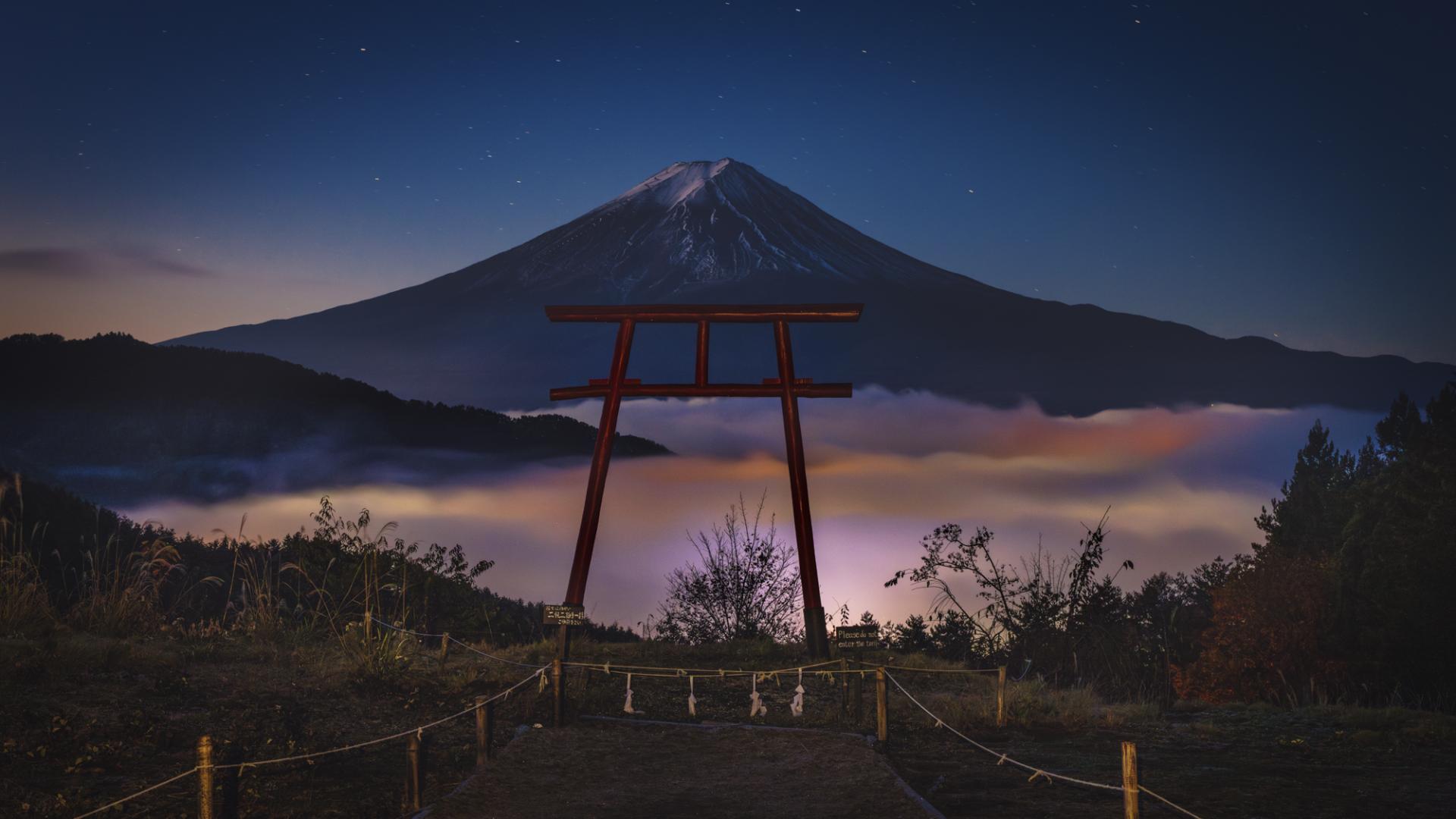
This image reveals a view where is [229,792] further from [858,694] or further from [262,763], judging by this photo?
[858,694]

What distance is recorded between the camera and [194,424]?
44.4m

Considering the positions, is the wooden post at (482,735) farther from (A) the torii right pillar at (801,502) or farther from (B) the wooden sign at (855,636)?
(A) the torii right pillar at (801,502)

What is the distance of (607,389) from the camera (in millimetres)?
14336

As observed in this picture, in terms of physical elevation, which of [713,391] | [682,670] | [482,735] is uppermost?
[713,391]

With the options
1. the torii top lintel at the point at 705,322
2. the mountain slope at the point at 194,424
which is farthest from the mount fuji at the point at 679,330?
Answer: the torii top lintel at the point at 705,322

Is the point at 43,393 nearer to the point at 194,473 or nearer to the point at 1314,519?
the point at 194,473

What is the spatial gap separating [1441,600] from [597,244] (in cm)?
6431

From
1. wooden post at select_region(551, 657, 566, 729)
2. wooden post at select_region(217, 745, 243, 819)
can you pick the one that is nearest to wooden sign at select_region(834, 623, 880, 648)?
wooden post at select_region(551, 657, 566, 729)

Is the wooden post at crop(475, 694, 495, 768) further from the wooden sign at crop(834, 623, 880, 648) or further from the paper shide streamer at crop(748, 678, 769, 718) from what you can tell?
the wooden sign at crop(834, 623, 880, 648)

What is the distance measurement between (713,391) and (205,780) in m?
8.45

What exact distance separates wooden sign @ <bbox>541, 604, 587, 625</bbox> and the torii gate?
2.47 ft

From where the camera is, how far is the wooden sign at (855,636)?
11.5 meters

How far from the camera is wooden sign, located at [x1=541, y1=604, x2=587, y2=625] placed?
12.7m

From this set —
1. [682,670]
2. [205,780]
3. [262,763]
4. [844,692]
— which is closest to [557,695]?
[682,670]
